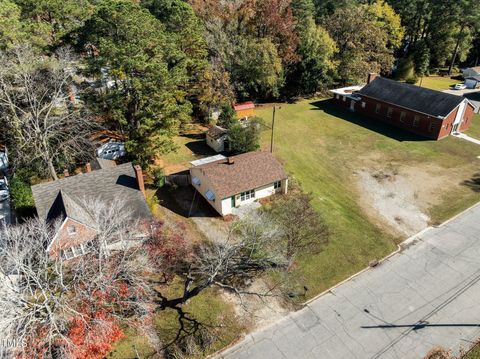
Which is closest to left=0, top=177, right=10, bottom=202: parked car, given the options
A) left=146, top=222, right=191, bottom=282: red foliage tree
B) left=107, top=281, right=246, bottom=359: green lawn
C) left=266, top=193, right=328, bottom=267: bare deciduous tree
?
left=146, top=222, right=191, bottom=282: red foliage tree

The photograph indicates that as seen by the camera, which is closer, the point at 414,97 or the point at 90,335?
the point at 90,335

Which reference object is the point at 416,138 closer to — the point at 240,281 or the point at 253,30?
the point at 253,30

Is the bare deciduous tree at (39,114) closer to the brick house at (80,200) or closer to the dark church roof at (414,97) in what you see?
the brick house at (80,200)

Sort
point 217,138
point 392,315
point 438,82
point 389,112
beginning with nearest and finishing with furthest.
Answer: point 392,315
point 217,138
point 389,112
point 438,82

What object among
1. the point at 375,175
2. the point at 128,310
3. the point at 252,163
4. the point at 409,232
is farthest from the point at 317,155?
the point at 128,310

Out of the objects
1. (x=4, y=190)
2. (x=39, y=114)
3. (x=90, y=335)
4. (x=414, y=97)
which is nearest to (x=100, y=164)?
(x=39, y=114)

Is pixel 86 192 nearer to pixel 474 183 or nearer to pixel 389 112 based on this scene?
pixel 474 183

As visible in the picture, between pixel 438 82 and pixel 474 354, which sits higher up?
Result: pixel 438 82

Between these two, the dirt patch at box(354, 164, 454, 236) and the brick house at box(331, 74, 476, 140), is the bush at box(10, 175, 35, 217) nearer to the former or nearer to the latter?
the dirt patch at box(354, 164, 454, 236)
